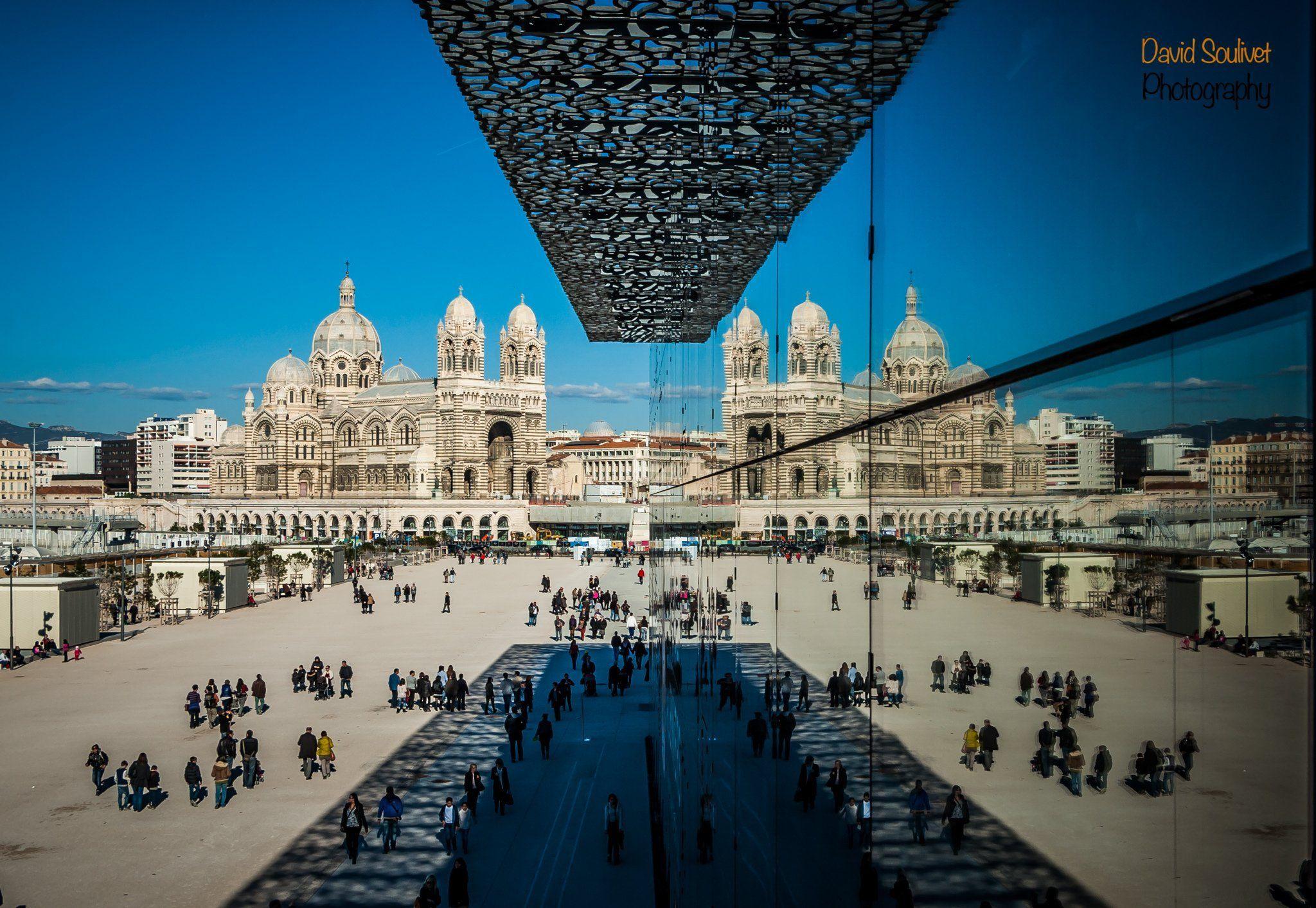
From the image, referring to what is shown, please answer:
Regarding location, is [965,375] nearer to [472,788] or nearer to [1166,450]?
[1166,450]

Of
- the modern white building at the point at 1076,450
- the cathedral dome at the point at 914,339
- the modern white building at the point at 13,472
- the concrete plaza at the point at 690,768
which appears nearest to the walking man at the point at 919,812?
the concrete plaza at the point at 690,768

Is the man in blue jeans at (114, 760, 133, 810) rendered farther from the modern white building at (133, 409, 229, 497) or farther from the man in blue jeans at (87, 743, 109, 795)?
the modern white building at (133, 409, 229, 497)

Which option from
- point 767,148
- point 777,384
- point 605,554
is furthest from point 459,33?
point 605,554

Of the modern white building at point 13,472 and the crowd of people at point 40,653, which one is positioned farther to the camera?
the modern white building at point 13,472

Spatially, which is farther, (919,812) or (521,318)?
(521,318)

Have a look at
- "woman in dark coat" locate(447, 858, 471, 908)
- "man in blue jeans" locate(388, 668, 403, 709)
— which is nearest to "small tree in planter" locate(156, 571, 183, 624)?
"man in blue jeans" locate(388, 668, 403, 709)

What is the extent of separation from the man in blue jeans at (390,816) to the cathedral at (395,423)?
52.6 metres

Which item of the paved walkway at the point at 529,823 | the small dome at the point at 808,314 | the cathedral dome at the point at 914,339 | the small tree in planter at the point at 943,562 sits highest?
the small dome at the point at 808,314

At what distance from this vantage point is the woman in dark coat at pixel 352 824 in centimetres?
827

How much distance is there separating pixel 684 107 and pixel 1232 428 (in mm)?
7094

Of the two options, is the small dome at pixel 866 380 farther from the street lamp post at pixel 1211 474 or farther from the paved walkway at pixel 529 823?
the paved walkway at pixel 529 823

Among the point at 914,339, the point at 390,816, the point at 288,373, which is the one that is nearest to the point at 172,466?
the point at 288,373

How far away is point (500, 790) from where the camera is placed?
9.73 m

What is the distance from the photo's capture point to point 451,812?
848cm
